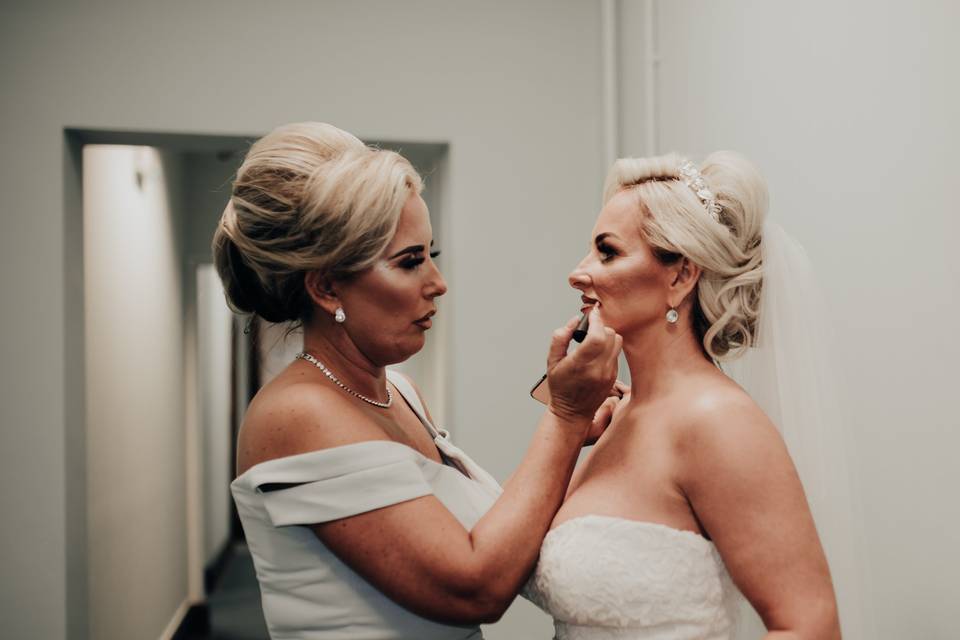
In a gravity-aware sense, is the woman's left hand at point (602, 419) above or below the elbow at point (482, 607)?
above

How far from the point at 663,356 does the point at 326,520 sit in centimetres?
66

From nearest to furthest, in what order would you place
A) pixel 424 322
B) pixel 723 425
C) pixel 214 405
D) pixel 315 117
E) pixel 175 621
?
1. pixel 723 425
2. pixel 424 322
3. pixel 315 117
4. pixel 175 621
5. pixel 214 405

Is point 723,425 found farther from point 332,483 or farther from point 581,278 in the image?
point 332,483

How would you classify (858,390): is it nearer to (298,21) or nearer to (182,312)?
(298,21)

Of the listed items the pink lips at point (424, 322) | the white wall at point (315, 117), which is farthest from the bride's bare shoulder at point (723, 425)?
the white wall at point (315, 117)

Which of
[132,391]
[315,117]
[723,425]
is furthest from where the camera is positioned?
[132,391]

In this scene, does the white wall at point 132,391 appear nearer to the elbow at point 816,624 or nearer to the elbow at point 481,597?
the elbow at point 481,597

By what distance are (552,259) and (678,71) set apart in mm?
780

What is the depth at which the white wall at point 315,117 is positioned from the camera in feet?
8.91

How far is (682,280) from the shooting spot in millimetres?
1545

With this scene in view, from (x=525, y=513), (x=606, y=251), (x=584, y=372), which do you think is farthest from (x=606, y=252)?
(x=525, y=513)

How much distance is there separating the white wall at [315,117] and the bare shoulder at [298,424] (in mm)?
1546

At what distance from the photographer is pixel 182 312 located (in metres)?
5.69

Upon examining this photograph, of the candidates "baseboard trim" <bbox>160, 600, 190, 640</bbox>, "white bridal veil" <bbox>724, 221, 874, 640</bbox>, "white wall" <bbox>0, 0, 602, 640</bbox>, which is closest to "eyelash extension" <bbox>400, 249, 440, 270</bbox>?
"white bridal veil" <bbox>724, 221, 874, 640</bbox>
